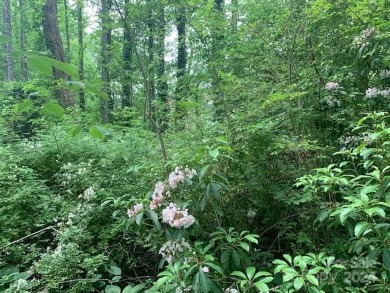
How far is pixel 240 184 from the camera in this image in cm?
219

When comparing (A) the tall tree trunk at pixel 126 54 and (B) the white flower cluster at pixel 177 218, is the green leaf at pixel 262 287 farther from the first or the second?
(A) the tall tree trunk at pixel 126 54

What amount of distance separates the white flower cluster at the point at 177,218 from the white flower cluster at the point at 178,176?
0.17m

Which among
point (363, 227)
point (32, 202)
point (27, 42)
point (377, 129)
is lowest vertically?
point (32, 202)

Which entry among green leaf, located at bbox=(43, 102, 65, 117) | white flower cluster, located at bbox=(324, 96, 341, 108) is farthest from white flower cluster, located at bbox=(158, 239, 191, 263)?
white flower cluster, located at bbox=(324, 96, 341, 108)

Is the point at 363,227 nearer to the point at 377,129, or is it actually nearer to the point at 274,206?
the point at 377,129

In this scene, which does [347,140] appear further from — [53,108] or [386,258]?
[53,108]

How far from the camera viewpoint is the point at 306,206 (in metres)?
2.14

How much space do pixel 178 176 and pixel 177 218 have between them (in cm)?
25

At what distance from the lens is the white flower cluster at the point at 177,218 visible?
1662mm

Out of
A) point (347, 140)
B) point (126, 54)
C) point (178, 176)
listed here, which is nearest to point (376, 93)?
point (347, 140)

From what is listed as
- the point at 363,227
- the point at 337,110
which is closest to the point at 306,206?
the point at 363,227

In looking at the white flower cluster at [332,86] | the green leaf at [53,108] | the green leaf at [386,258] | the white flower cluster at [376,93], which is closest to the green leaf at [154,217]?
the green leaf at [53,108]

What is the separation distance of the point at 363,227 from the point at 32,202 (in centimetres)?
270

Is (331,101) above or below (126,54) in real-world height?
below
